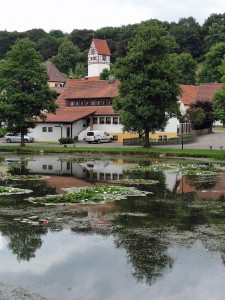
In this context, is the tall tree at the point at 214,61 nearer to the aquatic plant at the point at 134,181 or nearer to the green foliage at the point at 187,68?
the green foliage at the point at 187,68

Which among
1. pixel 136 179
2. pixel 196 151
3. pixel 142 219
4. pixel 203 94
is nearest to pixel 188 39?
pixel 203 94

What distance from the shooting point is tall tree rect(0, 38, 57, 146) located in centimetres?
6669

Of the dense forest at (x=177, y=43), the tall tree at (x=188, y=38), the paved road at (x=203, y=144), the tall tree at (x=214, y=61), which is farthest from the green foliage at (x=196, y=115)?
the tall tree at (x=188, y=38)

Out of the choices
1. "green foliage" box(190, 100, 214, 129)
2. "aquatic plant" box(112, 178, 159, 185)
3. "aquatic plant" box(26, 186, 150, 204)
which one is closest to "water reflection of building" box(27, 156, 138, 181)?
"aquatic plant" box(112, 178, 159, 185)

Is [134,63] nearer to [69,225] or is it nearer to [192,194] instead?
[192,194]

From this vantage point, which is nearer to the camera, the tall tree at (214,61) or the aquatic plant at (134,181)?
the aquatic plant at (134,181)

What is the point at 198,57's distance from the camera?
540ft

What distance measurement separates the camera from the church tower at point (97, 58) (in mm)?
144750

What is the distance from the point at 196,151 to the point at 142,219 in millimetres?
36900

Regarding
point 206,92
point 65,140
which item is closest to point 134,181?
point 65,140

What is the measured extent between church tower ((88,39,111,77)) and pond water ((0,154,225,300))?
114621 millimetres

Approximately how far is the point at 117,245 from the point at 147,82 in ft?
150

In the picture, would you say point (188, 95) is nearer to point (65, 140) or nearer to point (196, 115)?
point (196, 115)

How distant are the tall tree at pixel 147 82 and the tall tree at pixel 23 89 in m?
11.2
